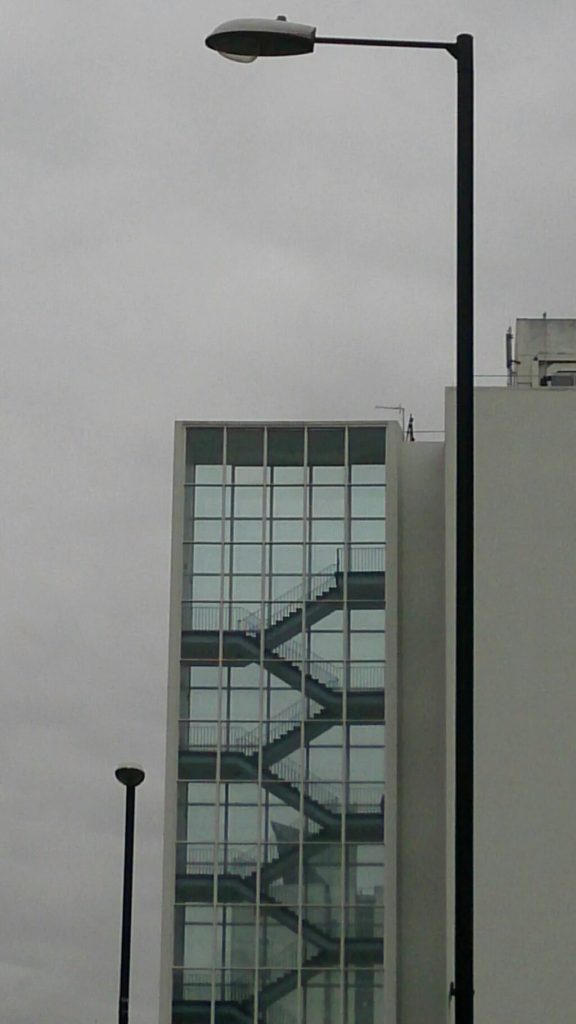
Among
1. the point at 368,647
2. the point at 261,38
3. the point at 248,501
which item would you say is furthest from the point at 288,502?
the point at 261,38

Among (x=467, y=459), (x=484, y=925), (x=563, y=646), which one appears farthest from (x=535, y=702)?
(x=467, y=459)

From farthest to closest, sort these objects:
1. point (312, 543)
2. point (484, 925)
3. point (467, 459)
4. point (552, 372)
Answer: point (552, 372) → point (312, 543) → point (484, 925) → point (467, 459)

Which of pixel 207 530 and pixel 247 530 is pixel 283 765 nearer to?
pixel 247 530

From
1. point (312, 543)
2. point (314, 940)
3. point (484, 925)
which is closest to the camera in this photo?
point (484, 925)

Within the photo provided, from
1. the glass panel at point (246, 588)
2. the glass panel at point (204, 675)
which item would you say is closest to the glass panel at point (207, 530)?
the glass panel at point (246, 588)

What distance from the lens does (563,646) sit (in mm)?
52094

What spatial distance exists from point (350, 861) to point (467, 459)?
42.7 meters

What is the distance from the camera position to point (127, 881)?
32844 mm

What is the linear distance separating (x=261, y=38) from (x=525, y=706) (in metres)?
39.4

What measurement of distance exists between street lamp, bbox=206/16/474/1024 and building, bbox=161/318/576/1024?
125ft

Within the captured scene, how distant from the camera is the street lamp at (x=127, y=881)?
32.1 meters

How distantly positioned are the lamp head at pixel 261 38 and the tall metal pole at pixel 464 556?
1175 mm

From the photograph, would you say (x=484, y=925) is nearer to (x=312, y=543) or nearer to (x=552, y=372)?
(x=312, y=543)

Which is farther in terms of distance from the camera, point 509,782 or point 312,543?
point 312,543
